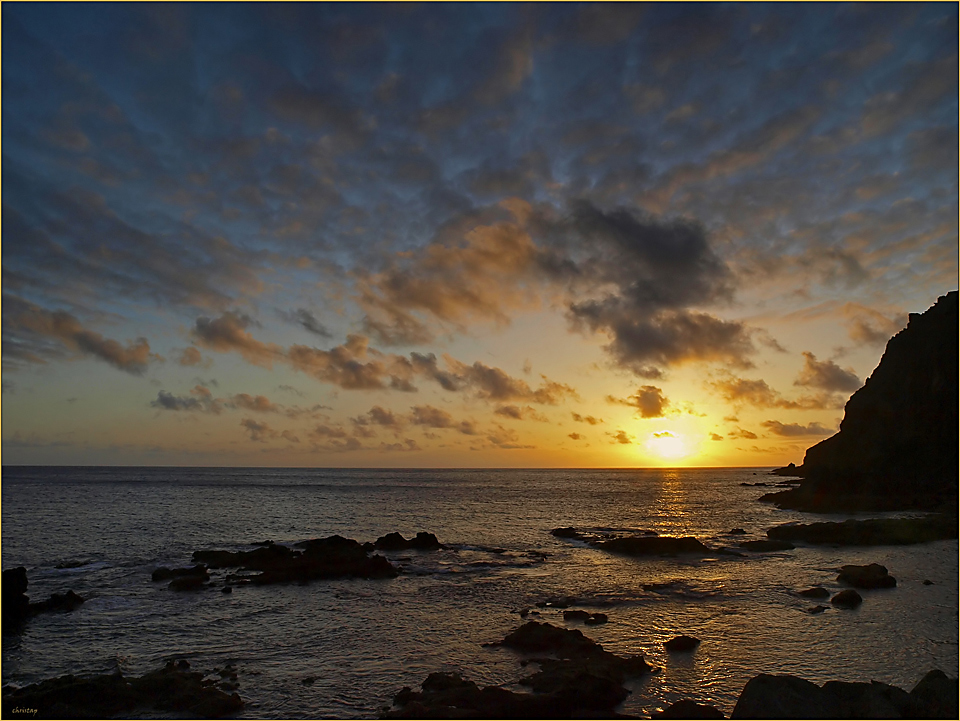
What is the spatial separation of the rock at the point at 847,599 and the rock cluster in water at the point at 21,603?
166 feet

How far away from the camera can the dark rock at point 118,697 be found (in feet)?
70.8

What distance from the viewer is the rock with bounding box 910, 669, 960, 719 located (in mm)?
18094

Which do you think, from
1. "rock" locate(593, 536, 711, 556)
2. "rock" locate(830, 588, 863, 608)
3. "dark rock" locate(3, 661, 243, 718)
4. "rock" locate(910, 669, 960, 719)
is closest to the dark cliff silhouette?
"rock" locate(593, 536, 711, 556)

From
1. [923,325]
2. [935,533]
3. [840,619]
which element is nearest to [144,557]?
[840,619]

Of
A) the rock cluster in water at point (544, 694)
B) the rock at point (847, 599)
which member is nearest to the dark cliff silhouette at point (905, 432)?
the rock at point (847, 599)

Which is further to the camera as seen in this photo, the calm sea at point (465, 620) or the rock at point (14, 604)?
the rock at point (14, 604)

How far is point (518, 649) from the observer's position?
1115 inches

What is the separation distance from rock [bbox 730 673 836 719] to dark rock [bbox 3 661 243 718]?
1926 centimetres

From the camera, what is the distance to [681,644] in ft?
91.9

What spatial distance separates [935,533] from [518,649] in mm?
59716

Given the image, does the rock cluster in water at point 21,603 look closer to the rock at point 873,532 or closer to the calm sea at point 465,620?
the calm sea at point 465,620

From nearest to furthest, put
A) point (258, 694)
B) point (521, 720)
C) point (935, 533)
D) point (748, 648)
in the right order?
point (521, 720) < point (258, 694) < point (748, 648) < point (935, 533)

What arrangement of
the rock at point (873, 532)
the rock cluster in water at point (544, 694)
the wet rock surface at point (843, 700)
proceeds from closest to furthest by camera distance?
the wet rock surface at point (843, 700) → the rock cluster in water at point (544, 694) → the rock at point (873, 532)

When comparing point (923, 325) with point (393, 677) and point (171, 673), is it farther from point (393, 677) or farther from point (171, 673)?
point (171, 673)
